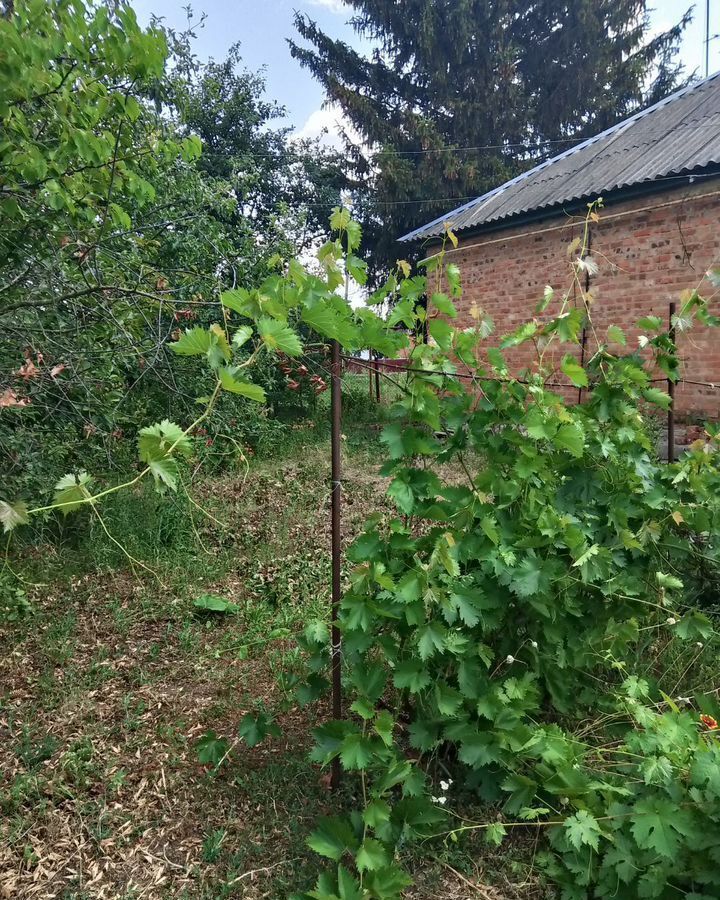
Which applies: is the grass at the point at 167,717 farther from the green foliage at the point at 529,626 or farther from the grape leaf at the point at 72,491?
the grape leaf at the point at 72,491

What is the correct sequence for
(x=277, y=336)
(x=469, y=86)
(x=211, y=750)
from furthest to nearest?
(x=469, y=86), (x=211, y=750), (x=277, y=336)

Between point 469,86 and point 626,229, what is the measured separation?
13699 mm

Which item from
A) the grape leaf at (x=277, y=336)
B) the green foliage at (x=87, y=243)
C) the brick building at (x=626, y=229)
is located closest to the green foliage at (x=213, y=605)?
the green foliage at (x=87, y=243)

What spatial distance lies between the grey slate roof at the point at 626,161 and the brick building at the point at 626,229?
0.08 ft

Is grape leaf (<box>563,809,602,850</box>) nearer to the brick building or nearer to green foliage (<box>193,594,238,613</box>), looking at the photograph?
green foliage (<box>193,594,238,613</box>)

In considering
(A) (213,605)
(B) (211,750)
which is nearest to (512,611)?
(B) (211,750)

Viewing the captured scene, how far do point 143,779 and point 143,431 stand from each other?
205 centimetres

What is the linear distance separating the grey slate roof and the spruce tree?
7.97 meters

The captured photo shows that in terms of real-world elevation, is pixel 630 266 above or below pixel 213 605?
above

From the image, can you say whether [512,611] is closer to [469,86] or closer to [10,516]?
[10,516]

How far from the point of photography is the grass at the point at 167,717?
2037 mm

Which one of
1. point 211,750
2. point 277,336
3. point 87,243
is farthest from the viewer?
point 87,243

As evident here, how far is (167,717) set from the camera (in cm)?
284

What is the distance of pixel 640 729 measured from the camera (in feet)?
7.01
